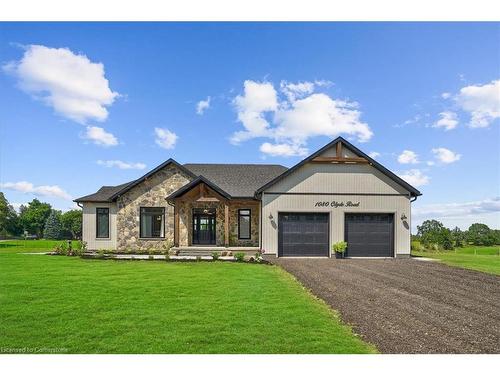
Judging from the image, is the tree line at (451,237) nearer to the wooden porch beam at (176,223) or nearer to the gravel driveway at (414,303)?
the gravel driveway at (414,303)

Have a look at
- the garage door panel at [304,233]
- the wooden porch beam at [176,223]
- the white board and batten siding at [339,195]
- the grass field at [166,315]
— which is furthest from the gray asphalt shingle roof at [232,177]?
the grass field at [166,315]

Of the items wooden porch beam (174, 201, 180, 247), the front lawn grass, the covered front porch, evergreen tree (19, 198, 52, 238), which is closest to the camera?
wooden porch beam (174, 201, 180, 247)

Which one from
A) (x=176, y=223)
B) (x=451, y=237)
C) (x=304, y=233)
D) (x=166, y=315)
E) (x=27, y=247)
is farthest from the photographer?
(x=451, y=237)

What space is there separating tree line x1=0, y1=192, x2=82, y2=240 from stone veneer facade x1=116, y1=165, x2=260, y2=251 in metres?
42.6

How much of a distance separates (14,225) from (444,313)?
70791 millimetres

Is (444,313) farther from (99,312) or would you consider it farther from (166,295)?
(99,312)

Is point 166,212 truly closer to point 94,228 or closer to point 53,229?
point 94,228

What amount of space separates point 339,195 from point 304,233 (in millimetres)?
2664

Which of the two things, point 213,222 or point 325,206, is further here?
point 213,222

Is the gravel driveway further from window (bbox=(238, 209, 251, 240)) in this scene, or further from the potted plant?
window (bbox=(238, 209, 251, 240))

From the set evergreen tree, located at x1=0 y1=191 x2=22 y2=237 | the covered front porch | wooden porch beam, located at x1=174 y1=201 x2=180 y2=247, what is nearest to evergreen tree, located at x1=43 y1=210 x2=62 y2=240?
evergreen tree, located at x1=0 y1=191 x2=22 y2=237

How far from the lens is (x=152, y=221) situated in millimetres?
21344

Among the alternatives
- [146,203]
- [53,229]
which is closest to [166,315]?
[146,203]

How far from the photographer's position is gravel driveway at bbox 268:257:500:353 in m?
5.94
